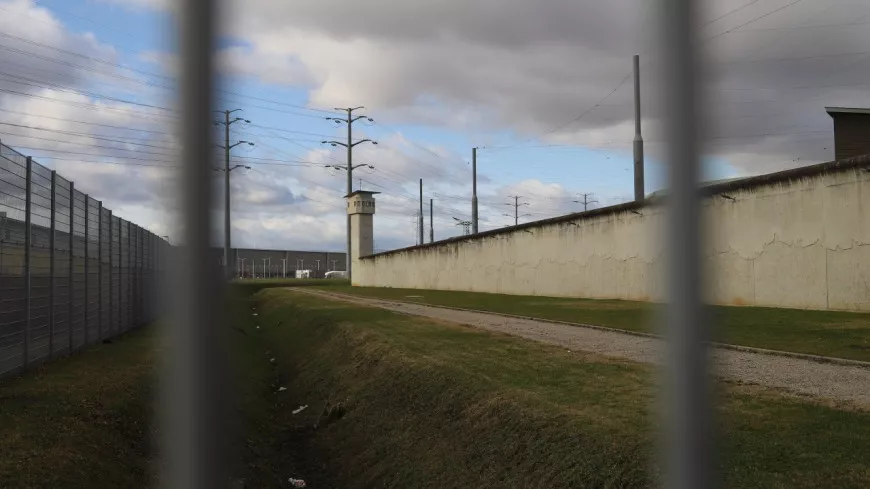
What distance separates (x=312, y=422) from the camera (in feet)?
34.0

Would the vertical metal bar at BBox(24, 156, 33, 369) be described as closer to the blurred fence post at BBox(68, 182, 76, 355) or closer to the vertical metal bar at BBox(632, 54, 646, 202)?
the blurred fence post at BBox(68, 182, 76, 355)

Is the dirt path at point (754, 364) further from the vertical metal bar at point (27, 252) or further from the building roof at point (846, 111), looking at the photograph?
the building roof at point (846, 111)

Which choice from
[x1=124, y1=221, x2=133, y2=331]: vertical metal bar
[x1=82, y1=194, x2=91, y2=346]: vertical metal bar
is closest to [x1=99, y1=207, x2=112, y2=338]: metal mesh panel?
[x1=82, y1=194, x2=91, y2=346]: vertical metal bar

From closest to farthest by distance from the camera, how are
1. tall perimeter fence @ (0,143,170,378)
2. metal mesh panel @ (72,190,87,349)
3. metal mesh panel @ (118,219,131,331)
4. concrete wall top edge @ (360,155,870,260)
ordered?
1. concrete wall top edge @ (360,155,870,260)
2. tall perimeter fence @ (0,143,170,378)
3. metal mesh panel @ (72,190,87,349)
4. metal mesh panel @ (118,219,131,331)

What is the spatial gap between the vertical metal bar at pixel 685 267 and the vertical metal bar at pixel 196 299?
0.87m

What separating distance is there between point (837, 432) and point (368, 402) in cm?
614

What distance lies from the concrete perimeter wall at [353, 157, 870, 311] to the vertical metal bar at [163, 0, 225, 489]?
88cm

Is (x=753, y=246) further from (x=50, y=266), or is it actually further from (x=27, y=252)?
(x=27, y=252)

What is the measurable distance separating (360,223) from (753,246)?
32.3m

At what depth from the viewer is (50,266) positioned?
32.0 ft

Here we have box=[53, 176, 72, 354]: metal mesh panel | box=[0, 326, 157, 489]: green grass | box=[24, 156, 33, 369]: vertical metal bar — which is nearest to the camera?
box=[0, 326, 157, 489]: green grass

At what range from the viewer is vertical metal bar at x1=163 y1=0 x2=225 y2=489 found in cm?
129

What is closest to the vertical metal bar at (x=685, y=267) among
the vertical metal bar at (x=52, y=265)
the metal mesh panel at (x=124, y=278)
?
the vertical metal bar at (x=52, y=265)

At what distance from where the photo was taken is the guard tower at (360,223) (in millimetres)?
44969
